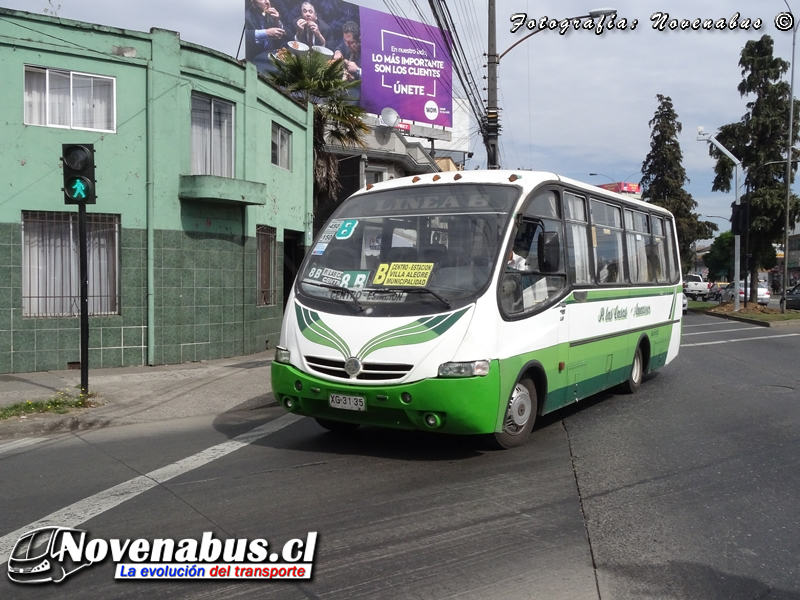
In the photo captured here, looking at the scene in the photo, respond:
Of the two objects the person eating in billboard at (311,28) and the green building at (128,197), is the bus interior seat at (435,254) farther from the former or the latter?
the person eating in billboard at (311,28)

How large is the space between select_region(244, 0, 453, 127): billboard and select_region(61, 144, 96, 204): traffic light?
24.6 metres

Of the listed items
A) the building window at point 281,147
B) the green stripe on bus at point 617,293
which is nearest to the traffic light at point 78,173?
the green stripe on bus at point 617,293

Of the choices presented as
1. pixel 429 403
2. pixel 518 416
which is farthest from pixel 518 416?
pixel 429 403

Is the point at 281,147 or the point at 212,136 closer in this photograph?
the point at 212,136

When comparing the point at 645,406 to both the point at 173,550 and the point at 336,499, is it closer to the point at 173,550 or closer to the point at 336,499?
the point at 336,499

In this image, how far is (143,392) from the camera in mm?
10516

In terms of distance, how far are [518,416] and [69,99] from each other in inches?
376

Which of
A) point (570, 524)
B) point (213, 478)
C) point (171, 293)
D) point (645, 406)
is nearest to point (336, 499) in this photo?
point (213, 478)

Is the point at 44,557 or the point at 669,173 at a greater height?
the point at 669,173

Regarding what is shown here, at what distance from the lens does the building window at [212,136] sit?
13852 millimetres

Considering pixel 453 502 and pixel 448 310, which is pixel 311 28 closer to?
pixel 448 310

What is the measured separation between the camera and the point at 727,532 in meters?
5.01

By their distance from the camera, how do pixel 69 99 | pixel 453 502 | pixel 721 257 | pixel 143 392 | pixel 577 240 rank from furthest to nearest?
pixel 721 257, pixel 69 99, pixel 143 392, pixel 577 240, pixel 453 502

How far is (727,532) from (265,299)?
39.7 ft
